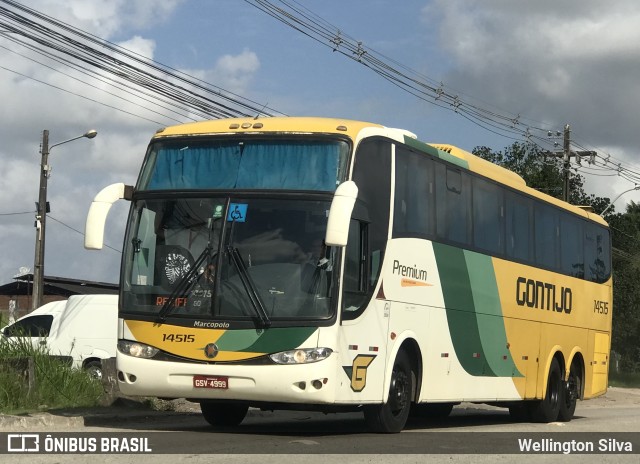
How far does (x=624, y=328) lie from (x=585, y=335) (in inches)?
2050

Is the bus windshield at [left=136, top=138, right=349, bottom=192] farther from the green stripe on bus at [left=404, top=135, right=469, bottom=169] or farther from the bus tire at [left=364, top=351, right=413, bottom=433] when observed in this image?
the bus tire at [left=364, top=351, right=413, bottom=433]

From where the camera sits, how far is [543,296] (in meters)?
20.6

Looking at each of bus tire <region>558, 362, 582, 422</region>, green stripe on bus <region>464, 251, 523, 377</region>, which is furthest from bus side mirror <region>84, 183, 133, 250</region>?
bus tire <region>558, 362, 582, 422</region>

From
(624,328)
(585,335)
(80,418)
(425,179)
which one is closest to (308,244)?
(425,179)

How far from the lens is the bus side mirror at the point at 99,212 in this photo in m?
13.5

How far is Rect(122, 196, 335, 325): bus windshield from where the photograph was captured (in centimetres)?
1320

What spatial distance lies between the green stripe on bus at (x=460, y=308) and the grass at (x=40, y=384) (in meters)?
5.30

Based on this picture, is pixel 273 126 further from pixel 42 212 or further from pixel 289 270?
pixel 42 212

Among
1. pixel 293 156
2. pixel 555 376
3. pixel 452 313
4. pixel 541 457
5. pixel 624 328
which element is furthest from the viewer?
pixel 624 328

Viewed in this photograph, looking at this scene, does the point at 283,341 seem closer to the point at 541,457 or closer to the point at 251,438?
the point at 251,438

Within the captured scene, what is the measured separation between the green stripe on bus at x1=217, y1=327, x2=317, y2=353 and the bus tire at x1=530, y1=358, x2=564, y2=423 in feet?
28.5

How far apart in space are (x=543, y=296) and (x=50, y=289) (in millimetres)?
44925

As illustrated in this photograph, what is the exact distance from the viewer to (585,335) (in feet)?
75.6

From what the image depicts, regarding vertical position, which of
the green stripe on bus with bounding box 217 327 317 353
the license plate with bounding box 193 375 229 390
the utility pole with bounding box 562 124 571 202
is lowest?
the license plate with bounding box 193 375 229 390
